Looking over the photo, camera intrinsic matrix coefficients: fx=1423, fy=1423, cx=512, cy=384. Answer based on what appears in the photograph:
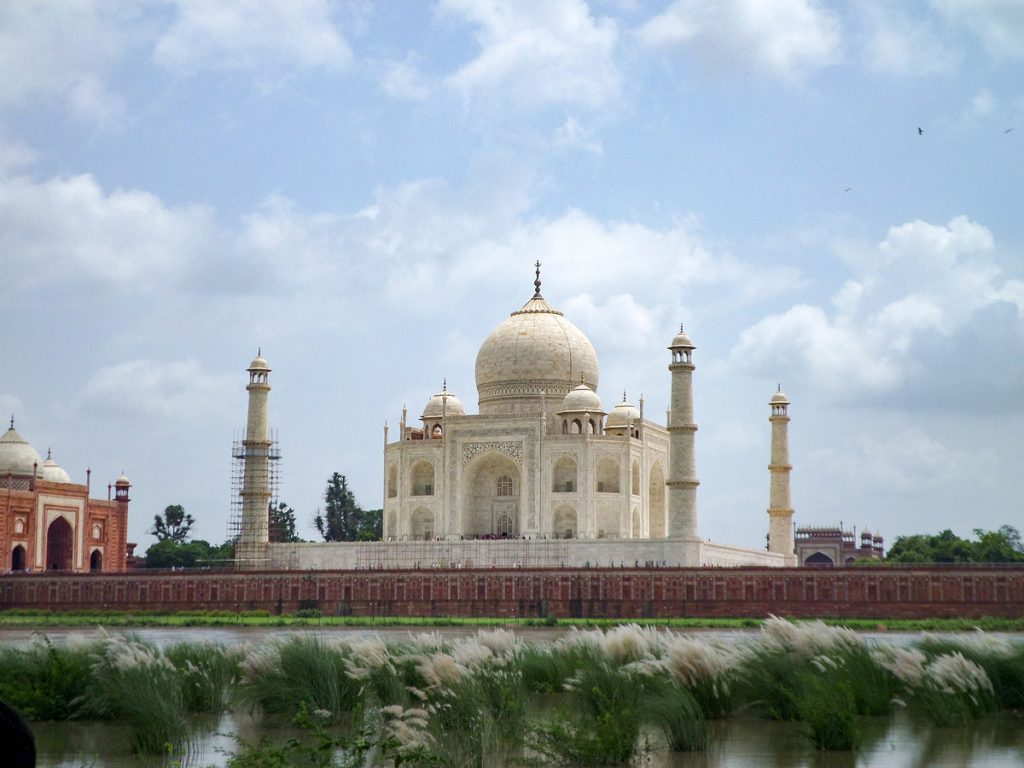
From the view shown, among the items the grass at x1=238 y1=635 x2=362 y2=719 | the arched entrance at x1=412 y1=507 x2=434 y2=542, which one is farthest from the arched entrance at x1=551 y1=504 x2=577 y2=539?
the grass at x1=238 y1=635 x2=362 y2=719

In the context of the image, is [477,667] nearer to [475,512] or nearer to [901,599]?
[901,599]

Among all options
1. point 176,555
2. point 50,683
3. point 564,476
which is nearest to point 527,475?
point 564,476

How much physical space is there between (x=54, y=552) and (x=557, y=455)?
19.9 m

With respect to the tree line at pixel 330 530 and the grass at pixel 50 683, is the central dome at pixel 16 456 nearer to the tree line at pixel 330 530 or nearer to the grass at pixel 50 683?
the tree line at pixel 330 530

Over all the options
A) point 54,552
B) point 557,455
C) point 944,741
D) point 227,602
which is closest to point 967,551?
point 557,455

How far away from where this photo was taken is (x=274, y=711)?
12445 mm

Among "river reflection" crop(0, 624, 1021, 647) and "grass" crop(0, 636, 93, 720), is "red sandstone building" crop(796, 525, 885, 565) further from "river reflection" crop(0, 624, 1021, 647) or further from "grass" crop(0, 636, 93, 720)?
"grass" crop(0, 636, 93, 720)

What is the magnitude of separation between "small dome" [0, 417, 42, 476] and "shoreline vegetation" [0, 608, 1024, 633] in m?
10.5

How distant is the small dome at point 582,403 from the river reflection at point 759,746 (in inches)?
1211

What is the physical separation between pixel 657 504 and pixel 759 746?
3448 centimetres

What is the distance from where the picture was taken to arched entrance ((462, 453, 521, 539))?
42969 mm

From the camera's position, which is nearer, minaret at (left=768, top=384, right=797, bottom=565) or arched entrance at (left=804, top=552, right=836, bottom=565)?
minaret at (left=768, top=384, right=797, bottom=565)

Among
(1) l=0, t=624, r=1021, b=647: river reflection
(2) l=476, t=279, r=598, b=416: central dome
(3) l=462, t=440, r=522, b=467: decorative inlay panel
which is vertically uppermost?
(2) l=476, t=279, r=598, b=416: central dome

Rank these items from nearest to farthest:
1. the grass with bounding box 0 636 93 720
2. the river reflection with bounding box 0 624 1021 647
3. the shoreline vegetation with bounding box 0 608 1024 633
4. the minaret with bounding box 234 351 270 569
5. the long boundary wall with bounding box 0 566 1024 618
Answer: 1. the grass with bounding box 0 636 93 720
2. the river reflection with bounding box 0 624 1021 647
3. the shoreline vegetation with bounding box 0 608 1024 633
4. the long boundary wall with bounding box 0 566 1024 618
5. the minaret with bounding box 234 351 270 569
